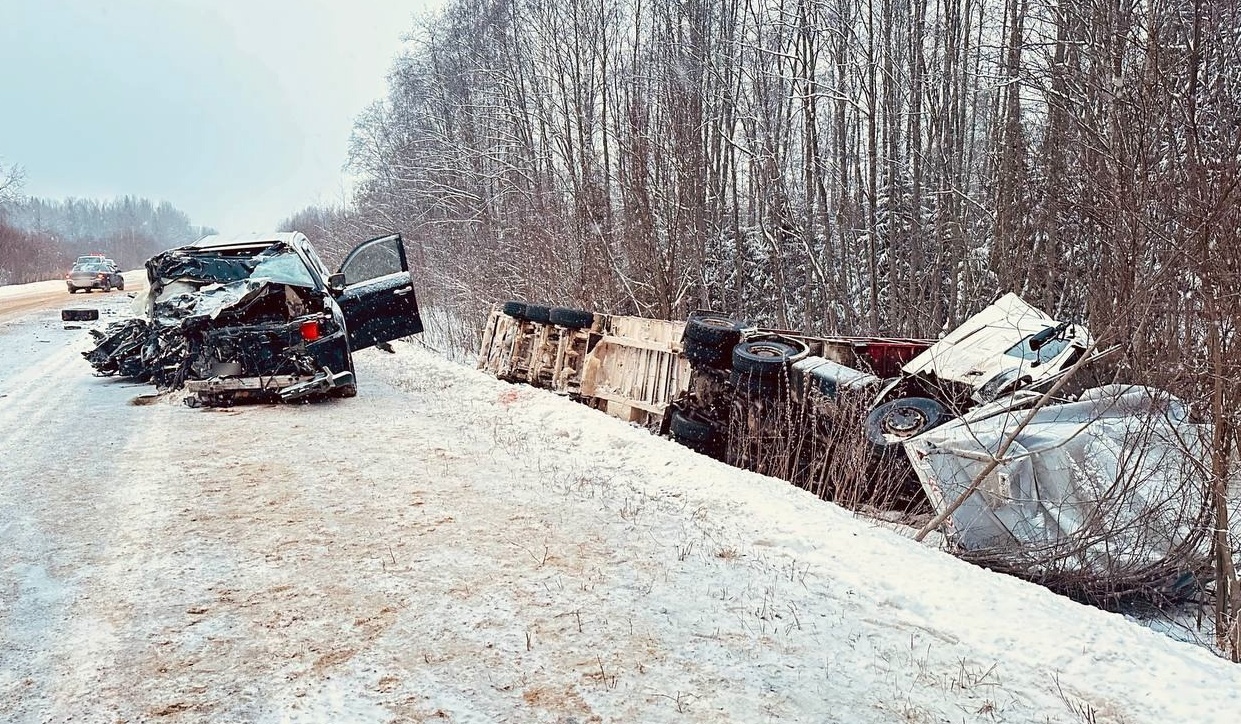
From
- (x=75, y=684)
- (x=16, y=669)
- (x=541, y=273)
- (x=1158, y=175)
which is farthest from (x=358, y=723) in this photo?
(x=541, y=273)

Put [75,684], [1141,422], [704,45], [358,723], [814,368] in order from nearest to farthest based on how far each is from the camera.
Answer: [358,723] → [75,684] → [1141,422] → [814,368] → [704,45]

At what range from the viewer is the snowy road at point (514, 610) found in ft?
8.96

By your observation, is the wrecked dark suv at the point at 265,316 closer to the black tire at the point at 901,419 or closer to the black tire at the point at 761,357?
the black tire at the point at 761,357

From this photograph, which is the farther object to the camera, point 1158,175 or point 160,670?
point 1158,175

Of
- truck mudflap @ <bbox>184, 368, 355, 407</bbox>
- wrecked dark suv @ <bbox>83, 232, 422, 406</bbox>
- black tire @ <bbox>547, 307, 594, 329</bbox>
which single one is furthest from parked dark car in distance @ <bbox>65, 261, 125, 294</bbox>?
black tire @ <bbox>547, 307, 594, 329</bbox>

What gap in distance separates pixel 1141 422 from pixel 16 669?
21.3 feet

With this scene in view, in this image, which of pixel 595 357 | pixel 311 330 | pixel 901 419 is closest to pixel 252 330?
pixel 311 330

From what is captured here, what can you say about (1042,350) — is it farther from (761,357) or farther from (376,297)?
(376,297)

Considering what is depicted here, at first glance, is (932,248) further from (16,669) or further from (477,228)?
(16,669)

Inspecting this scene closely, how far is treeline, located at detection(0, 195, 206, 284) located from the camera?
167ft

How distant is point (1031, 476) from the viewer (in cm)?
584

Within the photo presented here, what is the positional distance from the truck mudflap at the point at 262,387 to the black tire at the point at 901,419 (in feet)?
17.8

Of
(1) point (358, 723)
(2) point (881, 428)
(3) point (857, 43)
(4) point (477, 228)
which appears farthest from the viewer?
(4) point (477, 228)

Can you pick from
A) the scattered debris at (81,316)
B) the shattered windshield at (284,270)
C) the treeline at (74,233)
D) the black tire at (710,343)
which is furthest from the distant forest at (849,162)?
the treeline at (74,233)
